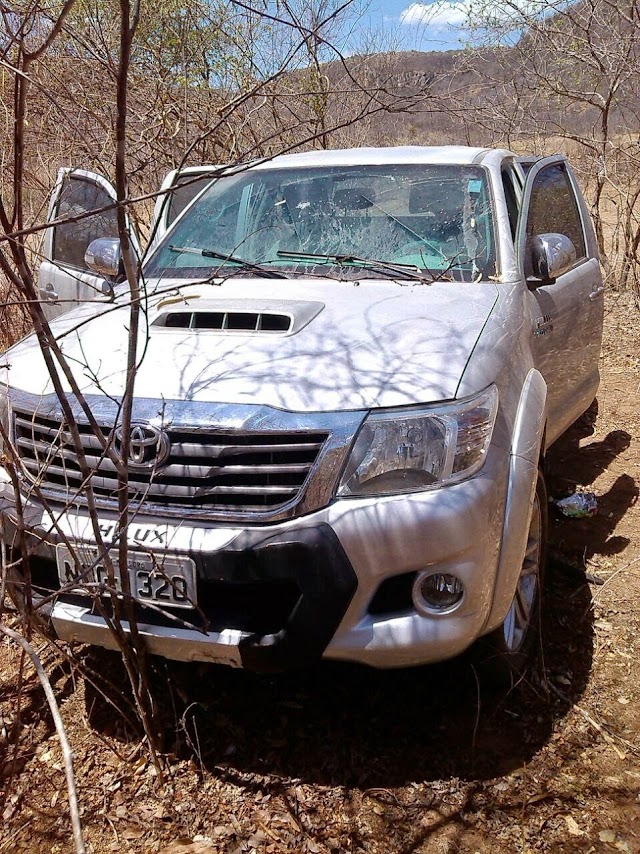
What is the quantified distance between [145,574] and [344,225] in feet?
5.76

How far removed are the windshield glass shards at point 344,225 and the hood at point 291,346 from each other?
0.15 meters

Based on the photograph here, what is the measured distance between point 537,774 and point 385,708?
516 mm

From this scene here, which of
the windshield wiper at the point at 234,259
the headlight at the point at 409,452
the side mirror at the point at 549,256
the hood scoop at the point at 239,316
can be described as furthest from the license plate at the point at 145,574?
the side mirror at the point at 549,256

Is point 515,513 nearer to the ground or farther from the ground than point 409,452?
nearer to the ground

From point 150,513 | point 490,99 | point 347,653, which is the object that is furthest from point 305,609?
point 490,99

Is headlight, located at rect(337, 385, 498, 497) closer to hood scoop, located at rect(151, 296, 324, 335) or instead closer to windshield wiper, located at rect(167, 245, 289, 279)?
hood scoop, located at rect(151, 296, 324, 335)

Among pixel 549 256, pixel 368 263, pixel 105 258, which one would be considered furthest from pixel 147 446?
pixel 549 256

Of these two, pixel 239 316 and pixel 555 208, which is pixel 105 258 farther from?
pixel 555 208

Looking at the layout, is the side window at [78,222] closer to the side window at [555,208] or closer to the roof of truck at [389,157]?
the roof of truck at [389,157]

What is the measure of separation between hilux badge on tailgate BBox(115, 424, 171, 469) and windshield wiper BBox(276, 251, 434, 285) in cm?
126

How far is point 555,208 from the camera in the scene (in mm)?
4094

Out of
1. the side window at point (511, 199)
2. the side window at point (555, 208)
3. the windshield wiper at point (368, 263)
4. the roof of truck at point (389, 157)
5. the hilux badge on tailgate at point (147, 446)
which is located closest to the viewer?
the hilux badge on tailgate at point (147, 446)

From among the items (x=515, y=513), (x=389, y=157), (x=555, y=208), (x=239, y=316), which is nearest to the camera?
(x=515, y=513)

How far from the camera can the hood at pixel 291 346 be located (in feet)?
7.41
